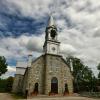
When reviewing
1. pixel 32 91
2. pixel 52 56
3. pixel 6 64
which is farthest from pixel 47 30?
pixel 6 64

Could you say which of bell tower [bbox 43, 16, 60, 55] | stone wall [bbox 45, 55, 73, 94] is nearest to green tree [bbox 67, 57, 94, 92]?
stone wall [bbox 45, 55, 73, 94]

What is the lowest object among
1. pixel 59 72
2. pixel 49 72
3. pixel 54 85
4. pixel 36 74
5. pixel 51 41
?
pixel 54 85

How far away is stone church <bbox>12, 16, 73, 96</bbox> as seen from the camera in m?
34.6

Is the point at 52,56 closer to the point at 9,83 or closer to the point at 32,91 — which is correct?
the point at 32,91

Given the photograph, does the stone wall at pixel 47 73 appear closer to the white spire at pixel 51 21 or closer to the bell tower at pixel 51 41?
the bell tower at pixel 51 41

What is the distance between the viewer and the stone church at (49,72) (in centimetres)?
3459

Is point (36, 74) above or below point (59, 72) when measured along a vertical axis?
below

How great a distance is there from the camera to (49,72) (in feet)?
118

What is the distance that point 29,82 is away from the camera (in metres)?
34.1

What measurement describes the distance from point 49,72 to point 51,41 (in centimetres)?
838

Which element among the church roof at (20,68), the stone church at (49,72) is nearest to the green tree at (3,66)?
the church roof at (20,68)

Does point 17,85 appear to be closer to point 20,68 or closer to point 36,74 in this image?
point 20,68

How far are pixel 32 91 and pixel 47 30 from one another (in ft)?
55.8

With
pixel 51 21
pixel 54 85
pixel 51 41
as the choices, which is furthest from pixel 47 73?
pixel 51 21
